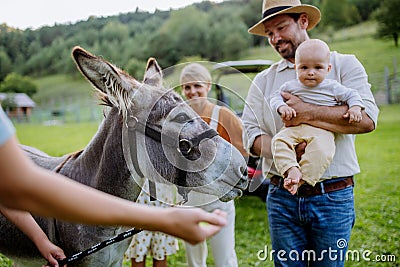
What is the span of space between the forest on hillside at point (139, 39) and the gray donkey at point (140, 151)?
8.89 m

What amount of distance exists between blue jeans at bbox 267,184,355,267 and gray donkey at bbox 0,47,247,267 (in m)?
0.52

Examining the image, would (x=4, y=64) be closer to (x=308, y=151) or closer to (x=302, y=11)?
(x=302, y=11)

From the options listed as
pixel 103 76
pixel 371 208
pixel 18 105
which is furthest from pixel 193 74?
pixel 18 105

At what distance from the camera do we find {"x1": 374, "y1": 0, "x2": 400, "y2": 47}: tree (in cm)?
745

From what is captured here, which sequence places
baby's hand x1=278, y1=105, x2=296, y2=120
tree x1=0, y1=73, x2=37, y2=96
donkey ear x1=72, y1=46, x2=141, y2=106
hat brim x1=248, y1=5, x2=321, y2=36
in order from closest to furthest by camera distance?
donkey ear x1=72, y1=46, x2=141, y2=106 → baby's hand x1=278, y1=105, x2=296, y2=120 → hat brim x1=248, y1=5, x2=321, y2=36 → tree x1=0, y1=73, x2=37, y2=96

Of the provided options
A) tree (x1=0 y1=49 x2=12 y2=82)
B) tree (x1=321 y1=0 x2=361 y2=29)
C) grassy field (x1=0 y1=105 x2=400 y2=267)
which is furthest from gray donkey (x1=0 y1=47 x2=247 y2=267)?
tree (x1=0 y1=49 x2=12 y2=82)

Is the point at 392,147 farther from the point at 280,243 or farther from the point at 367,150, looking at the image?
the point at 280,243

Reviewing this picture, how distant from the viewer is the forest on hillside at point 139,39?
12.0 meters

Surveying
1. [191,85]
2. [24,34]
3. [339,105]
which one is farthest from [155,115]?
[24,34]

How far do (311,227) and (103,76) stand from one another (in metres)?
1.36

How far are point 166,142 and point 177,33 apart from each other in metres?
13.0

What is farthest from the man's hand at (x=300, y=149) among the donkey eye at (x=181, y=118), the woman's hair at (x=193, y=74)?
the woman's hair at (x=193, y=74)

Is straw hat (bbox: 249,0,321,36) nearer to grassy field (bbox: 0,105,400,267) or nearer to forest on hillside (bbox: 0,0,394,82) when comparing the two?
grassy field (bbox: 0,105,400,267)

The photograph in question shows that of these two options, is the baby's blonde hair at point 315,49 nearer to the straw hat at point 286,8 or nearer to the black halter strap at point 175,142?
the straw hat at point 286,8
